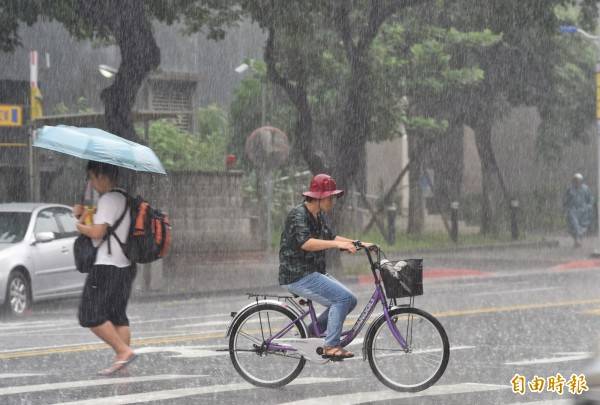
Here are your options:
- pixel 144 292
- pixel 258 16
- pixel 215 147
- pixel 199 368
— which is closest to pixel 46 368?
pixel 199 368

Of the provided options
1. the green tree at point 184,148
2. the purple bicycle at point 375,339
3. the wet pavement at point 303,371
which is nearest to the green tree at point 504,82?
the green tree at point 184,148

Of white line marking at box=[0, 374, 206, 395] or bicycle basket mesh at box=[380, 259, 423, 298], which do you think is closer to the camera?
bicycle basket mesh at box=[380, 259, 423, 298]

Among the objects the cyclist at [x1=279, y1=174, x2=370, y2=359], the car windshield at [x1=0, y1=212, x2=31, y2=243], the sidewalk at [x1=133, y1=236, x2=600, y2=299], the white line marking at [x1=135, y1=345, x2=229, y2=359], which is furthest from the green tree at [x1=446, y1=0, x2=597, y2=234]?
the cyclist at [x1=279, y1=174, x2=370, y2=359]

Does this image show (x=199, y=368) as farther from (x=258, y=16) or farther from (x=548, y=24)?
(x=548, y=24)

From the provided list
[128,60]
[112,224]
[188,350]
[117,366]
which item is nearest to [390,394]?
[117,366]

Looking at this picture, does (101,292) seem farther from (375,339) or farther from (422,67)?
(422,67)

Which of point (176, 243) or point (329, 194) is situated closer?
point (329, 194)

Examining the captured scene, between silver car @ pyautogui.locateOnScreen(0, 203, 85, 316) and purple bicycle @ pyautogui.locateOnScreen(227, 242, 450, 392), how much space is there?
305 inches

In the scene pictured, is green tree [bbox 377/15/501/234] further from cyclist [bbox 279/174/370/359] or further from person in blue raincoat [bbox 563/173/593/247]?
cyclist [bbox 279/174/370/359]

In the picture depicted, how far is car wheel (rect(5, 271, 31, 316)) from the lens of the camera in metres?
16.7

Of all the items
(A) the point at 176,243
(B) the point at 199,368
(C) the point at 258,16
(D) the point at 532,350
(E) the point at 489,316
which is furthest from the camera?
(A) the point at 176,243

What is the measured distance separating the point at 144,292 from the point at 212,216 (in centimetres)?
631

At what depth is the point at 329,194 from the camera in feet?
30.7

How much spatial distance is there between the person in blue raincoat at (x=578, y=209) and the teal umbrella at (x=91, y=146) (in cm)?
2357
